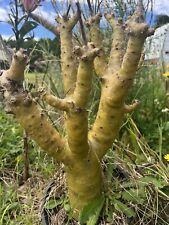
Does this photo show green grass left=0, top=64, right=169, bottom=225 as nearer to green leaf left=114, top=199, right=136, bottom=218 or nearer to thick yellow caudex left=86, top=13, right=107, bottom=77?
green leaf left=114, top=199, right=136, bottom=218

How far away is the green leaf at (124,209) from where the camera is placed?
1.64 meters

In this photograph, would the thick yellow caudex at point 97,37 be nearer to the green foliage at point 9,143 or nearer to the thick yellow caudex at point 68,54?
the thick yellow caudex at point 68,54

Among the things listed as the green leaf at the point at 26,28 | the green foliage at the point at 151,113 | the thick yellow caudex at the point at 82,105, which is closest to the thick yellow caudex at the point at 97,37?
the thick yellow caudex at the point at 82,105

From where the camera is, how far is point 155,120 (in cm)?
280

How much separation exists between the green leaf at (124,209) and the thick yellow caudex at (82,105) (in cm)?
8

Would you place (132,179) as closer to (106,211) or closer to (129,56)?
(106,211)

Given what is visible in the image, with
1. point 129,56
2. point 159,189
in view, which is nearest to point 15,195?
point 159,189

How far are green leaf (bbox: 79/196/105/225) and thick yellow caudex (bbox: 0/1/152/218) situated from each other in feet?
0.08

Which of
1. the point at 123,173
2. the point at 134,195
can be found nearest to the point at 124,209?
the point at 134,195

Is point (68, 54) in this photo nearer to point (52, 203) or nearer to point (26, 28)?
point (52, 203)

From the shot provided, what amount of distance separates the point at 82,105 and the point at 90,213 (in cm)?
40

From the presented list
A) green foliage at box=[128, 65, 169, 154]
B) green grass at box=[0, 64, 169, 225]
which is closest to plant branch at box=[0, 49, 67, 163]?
green grass at box=[0, 64, 169, 225]

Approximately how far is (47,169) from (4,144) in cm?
55

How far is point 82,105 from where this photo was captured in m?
1.48
